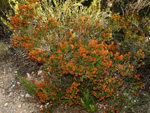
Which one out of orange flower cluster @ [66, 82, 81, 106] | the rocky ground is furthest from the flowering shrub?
the rocky ground

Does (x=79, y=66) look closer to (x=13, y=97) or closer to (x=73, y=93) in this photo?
(x=73, y=93)

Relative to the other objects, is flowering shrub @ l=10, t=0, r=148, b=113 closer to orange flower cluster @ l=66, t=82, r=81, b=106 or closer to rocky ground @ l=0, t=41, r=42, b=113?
orange flower cluster @ l=66, t=82, r=81, b=106

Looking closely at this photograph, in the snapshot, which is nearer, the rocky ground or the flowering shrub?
the flowering shrub

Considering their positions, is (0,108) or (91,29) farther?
(91,29)

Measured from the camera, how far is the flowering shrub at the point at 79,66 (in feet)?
7.53

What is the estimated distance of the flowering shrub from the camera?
90.4 inches

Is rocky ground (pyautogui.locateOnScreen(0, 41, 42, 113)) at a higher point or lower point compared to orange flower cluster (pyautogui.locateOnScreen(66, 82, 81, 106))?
lower

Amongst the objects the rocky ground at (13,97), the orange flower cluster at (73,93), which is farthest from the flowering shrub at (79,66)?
the rocky ground at (13,97)

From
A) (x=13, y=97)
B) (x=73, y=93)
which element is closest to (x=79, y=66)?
(x=73, y=93)

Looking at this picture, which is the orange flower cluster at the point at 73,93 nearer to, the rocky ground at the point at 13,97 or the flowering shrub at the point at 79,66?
the flowering shrub at the point at 79,66

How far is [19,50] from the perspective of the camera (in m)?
3.57

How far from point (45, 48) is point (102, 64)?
3.44ft

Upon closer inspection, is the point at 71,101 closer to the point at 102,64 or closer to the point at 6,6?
the point at 102,64

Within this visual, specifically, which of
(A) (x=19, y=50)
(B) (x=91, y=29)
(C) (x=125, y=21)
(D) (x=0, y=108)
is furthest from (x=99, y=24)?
(D) (x=0, y=108)
